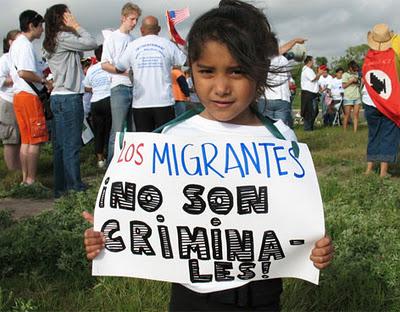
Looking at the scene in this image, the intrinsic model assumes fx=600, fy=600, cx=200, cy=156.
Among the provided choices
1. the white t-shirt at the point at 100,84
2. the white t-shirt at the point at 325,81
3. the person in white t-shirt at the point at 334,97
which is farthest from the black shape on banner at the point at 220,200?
the white t-shirt at the point at 325,81

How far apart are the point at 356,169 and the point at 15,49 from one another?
167 inches

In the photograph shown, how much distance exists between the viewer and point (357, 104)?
49.0 feet

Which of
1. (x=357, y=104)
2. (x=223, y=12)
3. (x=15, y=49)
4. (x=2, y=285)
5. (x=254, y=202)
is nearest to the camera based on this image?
(x=254, y=202)

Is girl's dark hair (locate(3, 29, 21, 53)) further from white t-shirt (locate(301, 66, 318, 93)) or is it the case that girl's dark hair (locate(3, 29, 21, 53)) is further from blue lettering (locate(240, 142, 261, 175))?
white t-shirt (locate(301, 66, 318, 93))

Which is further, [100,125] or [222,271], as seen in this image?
[100,125]

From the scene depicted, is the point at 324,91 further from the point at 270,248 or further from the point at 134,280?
the point at 270,248

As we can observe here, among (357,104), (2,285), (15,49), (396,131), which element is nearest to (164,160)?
(2,285)

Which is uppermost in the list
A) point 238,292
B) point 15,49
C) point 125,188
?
point 15,49

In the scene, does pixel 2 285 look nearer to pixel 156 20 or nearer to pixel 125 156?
pixel 125 156

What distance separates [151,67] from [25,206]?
1936 millimetres

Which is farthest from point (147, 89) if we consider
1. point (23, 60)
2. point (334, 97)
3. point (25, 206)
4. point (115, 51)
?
point (334, 97)

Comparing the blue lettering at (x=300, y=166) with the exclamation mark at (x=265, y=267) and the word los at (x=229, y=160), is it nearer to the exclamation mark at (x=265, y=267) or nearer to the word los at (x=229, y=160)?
the word los at (x=229, y=160)

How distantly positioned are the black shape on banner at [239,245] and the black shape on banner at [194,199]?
11cm

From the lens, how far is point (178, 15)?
34.8ft
